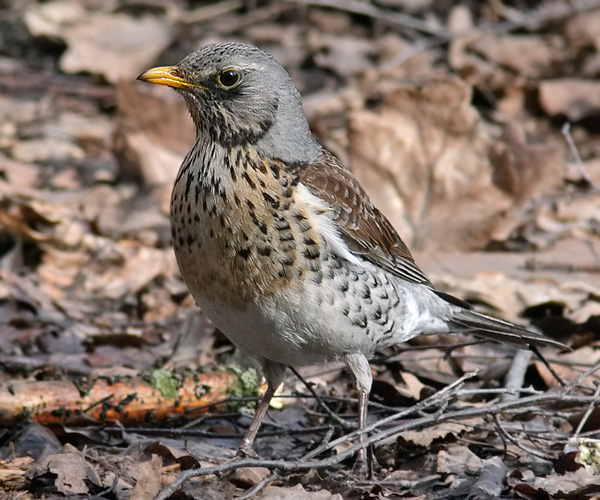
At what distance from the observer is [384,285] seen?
5.23 metres

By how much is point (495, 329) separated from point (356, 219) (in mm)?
1264

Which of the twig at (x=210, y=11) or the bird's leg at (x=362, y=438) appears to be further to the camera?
the twig at (x=210, y=11)

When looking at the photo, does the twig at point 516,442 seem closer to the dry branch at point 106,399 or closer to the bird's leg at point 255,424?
the bird's leg at point 255,424

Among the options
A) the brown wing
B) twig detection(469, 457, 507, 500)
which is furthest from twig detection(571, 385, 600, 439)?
the brown wing

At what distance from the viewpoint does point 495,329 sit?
226 inches

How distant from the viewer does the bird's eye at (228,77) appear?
4984mm

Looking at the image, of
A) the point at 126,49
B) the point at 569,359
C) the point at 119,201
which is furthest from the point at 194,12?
the point at 569,359

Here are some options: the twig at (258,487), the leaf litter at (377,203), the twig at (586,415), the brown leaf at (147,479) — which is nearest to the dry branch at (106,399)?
the leaf litter at (377,203)

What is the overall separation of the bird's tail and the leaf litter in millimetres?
200

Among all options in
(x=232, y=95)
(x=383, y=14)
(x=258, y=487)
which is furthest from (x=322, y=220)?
(x=383, y=14)

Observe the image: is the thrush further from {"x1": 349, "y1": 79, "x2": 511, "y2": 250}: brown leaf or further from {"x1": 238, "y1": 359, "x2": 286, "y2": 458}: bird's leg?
{"x1": 349, "y1": 79, "x2": 511, "y2": 250}: brown leaf

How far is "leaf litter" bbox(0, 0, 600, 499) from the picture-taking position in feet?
15.6

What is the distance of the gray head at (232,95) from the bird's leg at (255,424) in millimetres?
1427

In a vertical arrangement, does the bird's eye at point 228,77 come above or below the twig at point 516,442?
above
